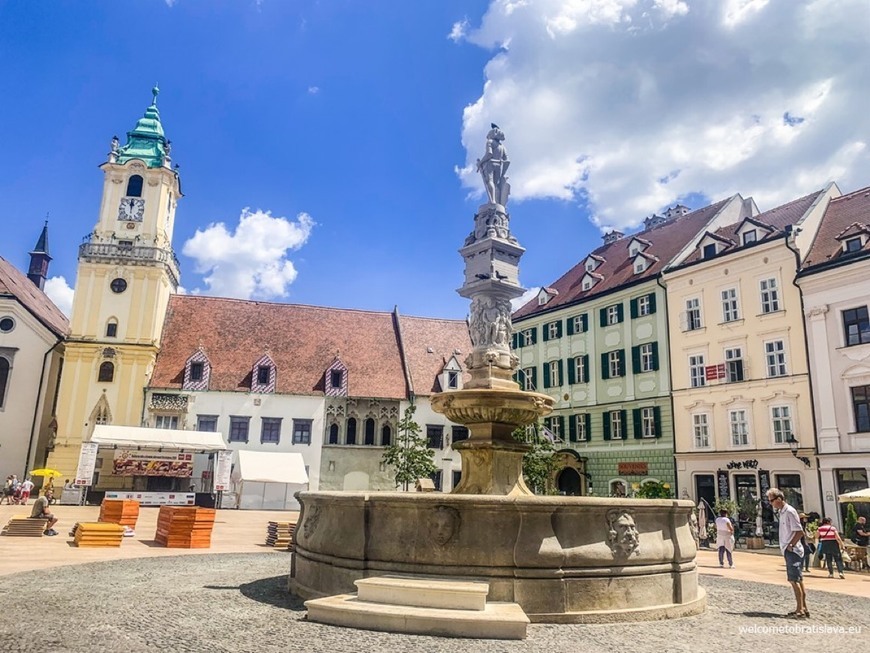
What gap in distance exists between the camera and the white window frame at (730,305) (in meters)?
29.3

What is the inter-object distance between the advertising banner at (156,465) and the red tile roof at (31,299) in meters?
11.6

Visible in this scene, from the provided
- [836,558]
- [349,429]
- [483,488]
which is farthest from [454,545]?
[349,429]

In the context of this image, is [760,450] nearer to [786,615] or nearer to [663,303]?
[663,303]

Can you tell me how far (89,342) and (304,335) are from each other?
42.5 ft

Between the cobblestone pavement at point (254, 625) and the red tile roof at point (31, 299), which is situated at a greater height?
the red tile roof at point (31, 299)

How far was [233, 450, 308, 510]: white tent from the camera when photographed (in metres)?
34.7

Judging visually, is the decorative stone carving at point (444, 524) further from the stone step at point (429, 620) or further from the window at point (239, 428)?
the window at point (239, 428)

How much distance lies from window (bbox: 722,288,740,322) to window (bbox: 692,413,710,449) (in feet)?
14.6

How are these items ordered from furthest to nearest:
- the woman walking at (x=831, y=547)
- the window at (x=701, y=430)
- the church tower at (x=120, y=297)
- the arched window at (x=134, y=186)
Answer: the arched window at (x=134, y=186) → the church tower at (x=120, y=297) → the window at (x=701, y=430) → the woman walking at (x=831, y=547)

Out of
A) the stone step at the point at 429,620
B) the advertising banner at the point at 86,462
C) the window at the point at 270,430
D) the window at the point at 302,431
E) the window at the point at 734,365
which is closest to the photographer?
the stone step at the point at 429,620

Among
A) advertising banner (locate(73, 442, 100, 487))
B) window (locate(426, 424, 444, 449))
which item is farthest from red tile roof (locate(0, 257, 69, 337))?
window (locate(426, 424, 444, 449))

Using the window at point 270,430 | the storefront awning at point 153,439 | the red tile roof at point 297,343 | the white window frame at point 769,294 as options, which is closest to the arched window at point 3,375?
the red tile roof at point 297,343

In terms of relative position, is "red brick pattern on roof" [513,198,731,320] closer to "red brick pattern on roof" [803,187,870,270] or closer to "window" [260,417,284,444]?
"red brick pattern on roof" [803,187,870,270]

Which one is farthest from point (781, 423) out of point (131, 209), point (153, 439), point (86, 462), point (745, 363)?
point (131, 209)
